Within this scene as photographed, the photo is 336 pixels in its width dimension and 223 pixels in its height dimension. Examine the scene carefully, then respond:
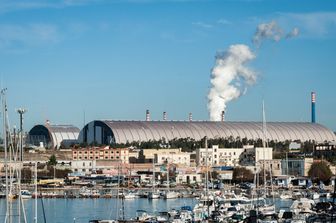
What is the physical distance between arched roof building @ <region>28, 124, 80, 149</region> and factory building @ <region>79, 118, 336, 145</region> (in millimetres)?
2485

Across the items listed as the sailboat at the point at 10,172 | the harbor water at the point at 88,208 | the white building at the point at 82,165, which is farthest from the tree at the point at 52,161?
the sailboat at the point at 10,172

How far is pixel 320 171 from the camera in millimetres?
56250

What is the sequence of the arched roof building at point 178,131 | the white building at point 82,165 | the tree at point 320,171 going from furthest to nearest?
the arched roof building at point 178,131
the white building at point 82,165
the tree at point 320,171

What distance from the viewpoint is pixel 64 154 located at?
223 feet

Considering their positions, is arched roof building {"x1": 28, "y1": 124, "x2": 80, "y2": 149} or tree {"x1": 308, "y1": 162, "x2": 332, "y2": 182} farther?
arched roof building {"x1": 28, "y1": 124, "x2": 80, "y2": 149}

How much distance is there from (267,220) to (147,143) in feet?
162

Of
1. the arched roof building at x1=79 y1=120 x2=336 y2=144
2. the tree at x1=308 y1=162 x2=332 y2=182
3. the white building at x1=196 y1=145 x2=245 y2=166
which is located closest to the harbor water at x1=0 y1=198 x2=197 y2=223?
the tree at x1=308 y1=162 x2=332 y2=182

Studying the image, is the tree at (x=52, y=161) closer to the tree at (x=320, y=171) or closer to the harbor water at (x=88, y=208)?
the tree at (x=320, y=171)

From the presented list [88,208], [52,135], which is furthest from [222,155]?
[88,208]

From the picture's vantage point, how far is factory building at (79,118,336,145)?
78812 millimetres

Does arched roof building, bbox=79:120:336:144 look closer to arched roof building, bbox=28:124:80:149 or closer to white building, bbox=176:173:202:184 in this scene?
arched roof building, bbox=28:124:80:149

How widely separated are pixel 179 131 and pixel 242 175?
23.6m

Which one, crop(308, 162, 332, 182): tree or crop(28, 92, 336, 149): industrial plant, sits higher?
crop(28, 92, 336, 149): industrial plant

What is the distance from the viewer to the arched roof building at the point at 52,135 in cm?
8456
